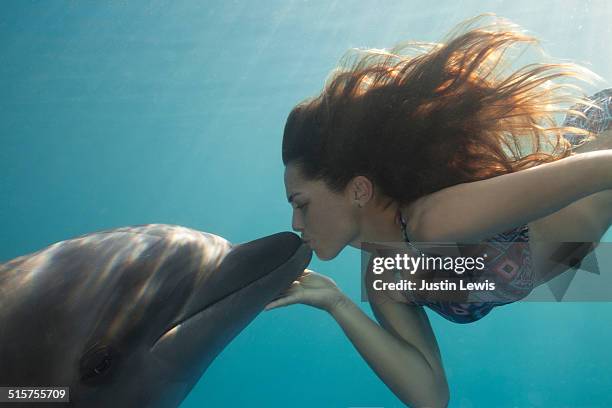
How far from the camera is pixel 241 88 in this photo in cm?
2584

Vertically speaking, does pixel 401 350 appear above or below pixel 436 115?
below

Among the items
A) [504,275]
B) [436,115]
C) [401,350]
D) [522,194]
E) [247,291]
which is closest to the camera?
[522,194]

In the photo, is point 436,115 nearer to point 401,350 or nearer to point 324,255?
point 324,255

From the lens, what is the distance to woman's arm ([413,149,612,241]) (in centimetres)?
229

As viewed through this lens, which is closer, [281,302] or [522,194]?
[522,194]

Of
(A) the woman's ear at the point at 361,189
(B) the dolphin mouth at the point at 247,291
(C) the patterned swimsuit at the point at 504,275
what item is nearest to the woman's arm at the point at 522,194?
(C) the patterned swimsuit at the point at 504,275

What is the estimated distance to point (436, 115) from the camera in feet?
9.38

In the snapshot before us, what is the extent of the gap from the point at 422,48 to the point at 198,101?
2597 centimetres

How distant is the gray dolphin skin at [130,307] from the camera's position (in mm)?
2811

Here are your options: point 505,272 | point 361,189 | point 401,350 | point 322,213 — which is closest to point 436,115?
point 361,189

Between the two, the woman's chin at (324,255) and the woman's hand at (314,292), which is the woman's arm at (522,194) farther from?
the woman's hand at (314,292)

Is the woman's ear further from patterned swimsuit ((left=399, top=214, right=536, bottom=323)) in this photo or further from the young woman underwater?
patterned swimsuit ((left=399, top=214, right=536, bottom=323))

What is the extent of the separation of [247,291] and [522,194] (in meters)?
1.58

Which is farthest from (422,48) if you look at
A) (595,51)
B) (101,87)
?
(101,87)
